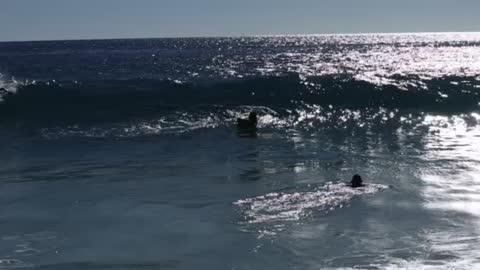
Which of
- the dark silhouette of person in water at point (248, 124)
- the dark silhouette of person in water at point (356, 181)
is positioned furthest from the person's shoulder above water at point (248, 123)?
the dark silhouette of person in water at point (356, 181)

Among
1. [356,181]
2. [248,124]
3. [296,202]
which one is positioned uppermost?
[248,124]

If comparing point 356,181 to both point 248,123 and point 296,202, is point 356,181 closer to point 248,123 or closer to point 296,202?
point 296,202

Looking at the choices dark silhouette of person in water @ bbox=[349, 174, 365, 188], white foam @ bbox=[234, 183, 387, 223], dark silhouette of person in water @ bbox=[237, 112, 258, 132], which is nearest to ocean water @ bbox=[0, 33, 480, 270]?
white foam @ bbox=[234, 183, 387, 223]

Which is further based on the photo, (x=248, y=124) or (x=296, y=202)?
(x=248, y=124)

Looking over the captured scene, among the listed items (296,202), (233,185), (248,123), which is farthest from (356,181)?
(248,123)

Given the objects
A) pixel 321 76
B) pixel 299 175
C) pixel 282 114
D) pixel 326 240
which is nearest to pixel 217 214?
pixel 326 240

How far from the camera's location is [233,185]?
13.9 m

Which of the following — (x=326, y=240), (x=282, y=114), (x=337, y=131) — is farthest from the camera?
(x=282, y=114)

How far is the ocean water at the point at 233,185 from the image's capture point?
9.25 meters

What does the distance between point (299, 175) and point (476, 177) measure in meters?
4.22

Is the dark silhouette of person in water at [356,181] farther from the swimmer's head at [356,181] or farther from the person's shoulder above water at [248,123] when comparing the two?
the person's shoulder above water at [248,123]

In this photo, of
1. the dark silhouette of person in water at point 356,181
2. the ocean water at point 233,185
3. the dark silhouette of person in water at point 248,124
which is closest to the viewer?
the ocean water at point 233,185

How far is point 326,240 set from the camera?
977 centimetres

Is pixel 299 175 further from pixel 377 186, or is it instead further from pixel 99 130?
pixel 99 130
